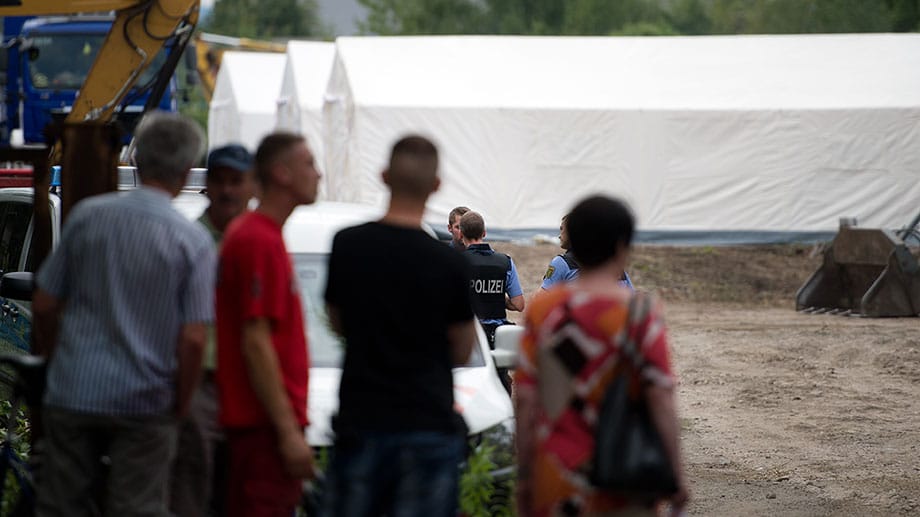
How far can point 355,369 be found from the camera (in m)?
4.39

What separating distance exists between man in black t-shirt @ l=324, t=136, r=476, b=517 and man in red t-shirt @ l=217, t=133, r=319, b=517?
0.16m

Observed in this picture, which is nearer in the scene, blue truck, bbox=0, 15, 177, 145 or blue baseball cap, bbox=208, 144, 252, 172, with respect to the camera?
blue baseball cap, bbox=208, 144, 252, 172

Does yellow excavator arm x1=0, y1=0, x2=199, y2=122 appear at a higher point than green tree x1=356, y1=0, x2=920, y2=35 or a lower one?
lower

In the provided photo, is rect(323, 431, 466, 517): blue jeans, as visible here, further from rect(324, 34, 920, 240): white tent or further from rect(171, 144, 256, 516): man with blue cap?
rect(324, 34, 920, 240): white tent

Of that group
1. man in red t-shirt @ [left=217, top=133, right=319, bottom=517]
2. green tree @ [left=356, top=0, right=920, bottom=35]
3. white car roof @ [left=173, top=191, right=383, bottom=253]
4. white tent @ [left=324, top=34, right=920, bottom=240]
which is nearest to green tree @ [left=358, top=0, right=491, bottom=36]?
green tree @ [left=356, top=0, right=920, bottom=35]

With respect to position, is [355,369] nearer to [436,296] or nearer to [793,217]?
[436,296]

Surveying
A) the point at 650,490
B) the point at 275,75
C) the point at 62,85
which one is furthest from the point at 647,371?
the point at 275,75

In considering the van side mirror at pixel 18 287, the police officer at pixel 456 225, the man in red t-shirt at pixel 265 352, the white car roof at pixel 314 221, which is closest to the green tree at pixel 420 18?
the police officer at pixel 456 225

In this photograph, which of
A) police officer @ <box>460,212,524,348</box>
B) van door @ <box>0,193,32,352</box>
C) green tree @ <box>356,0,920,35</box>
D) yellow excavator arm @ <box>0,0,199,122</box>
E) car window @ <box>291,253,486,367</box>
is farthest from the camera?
green tree @ <box>356,0,920,35</box>

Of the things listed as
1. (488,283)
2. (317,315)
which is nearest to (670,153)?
(488,283)

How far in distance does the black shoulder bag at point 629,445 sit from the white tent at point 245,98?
32.9 m

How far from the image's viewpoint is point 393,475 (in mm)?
4359

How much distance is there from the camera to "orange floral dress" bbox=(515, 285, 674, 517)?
406 cm

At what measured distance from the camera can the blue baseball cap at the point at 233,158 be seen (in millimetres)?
5039
